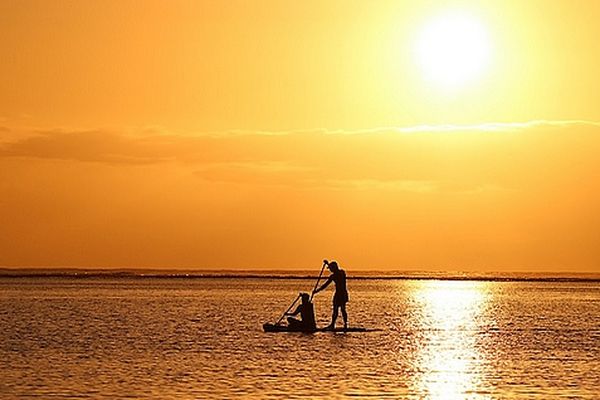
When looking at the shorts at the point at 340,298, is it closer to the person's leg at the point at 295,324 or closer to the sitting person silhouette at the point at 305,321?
the sitting person silhouette at the point at 305,321

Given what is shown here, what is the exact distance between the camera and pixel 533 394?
28.0 metres

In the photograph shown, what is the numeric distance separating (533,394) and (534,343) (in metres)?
16.2

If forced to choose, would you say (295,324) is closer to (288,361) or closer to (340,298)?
(340,298)

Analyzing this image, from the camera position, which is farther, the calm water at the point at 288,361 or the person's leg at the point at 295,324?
the person's leg at the point at 295,324

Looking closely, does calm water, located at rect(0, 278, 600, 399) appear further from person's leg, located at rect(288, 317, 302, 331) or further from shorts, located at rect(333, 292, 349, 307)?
shorts, located at rect(333, 292, 349, 307)

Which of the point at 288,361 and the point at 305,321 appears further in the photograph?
the point at 305,321

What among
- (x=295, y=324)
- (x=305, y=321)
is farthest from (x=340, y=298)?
(x=295, y=324)

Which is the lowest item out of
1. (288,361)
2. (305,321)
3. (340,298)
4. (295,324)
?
(288,361)

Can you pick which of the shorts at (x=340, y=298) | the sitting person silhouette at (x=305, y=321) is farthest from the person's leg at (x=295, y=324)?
the shorts at (x=340, y=298)

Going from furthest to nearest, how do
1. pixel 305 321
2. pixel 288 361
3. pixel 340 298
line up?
pixel 305 321 → pixel 340 298 → pixel 288 361

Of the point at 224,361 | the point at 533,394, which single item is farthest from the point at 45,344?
the point at 533,394

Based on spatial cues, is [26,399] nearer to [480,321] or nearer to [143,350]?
[143,350]

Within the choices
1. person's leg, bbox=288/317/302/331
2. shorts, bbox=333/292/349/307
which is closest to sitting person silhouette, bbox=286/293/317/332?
person's leg, bbox=288/317/302/331

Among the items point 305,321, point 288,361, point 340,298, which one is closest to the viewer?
point 288,361
